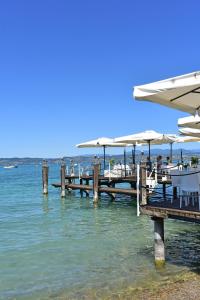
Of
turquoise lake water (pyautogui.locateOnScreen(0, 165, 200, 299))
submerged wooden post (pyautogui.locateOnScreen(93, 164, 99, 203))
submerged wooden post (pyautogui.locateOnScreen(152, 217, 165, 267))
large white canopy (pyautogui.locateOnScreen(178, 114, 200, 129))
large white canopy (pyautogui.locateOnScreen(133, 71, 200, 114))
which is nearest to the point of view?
large white canopy (pyautogui.locateOnScreen(133, 71, 200, 114))

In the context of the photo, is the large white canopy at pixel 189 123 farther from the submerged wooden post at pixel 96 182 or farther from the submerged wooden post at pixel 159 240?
the submerged wooden post at pixel 96 182

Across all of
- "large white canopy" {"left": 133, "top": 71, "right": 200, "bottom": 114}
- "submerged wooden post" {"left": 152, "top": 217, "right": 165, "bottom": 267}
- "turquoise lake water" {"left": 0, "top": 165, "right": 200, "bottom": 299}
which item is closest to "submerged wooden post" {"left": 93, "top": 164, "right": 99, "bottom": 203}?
"turquoise lake water" {"left": 0, "top": 165, "right": 200, "bottom": 299}

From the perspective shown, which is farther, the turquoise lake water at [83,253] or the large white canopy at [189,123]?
the large white canopy at [189,123]

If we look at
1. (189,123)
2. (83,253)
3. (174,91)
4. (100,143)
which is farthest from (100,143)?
(174,91)

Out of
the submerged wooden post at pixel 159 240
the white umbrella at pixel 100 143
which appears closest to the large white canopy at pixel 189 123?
the submerged wooden post at pixel 159 240

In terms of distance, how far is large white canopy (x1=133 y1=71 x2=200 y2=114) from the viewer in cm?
886

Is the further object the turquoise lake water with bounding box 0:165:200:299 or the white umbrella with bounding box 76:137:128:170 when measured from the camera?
the white umbrella with bounding box 76:137:128:170

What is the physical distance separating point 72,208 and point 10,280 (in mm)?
14884

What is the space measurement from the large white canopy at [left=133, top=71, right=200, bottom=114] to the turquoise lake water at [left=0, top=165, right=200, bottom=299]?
420 centimetres

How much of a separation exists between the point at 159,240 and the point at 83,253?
3683 millimetres

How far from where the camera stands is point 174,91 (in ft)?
30.7

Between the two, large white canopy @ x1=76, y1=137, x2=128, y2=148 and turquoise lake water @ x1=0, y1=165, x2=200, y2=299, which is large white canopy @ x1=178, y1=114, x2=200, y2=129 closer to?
turquoise lake water @ x1=0, y1=165, x2=200, y2=299

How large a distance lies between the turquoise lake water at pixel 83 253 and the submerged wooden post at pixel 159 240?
253mm

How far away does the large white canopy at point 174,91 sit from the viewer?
8.86 m
